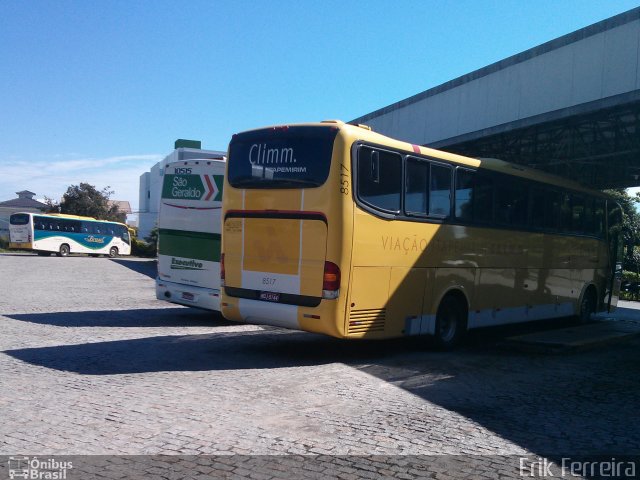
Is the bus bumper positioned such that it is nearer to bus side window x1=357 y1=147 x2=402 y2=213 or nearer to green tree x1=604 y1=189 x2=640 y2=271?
bus side window x1=357 y1=147 x2=402 y2=213

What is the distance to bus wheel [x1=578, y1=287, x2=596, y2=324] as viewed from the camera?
16438 millimetres

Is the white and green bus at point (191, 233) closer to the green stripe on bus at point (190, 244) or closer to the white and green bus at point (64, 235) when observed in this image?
the green stripe on bus at point (190, 244)

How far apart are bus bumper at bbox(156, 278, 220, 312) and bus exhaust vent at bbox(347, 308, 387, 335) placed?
4.48 metres

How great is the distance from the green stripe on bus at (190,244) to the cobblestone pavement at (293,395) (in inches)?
63.4

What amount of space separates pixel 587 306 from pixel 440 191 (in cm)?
824

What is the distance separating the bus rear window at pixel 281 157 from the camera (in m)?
9.21

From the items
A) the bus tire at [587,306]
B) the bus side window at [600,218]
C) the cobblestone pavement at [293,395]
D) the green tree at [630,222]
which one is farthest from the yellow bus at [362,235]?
the green tree at [630,222]

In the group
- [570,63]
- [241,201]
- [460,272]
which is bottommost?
[460,272]

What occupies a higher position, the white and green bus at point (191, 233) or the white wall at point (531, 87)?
the white wall at point (531, 87)

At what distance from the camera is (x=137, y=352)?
9.85 m

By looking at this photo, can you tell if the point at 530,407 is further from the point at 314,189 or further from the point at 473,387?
the point at 314,189

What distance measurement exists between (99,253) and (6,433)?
46.9m

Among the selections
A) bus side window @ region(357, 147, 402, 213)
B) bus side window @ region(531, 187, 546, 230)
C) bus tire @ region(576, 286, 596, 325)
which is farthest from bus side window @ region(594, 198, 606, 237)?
bus side window @ region(357, 147, 402, 213)

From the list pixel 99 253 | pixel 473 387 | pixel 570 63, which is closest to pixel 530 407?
pixel 473 387
